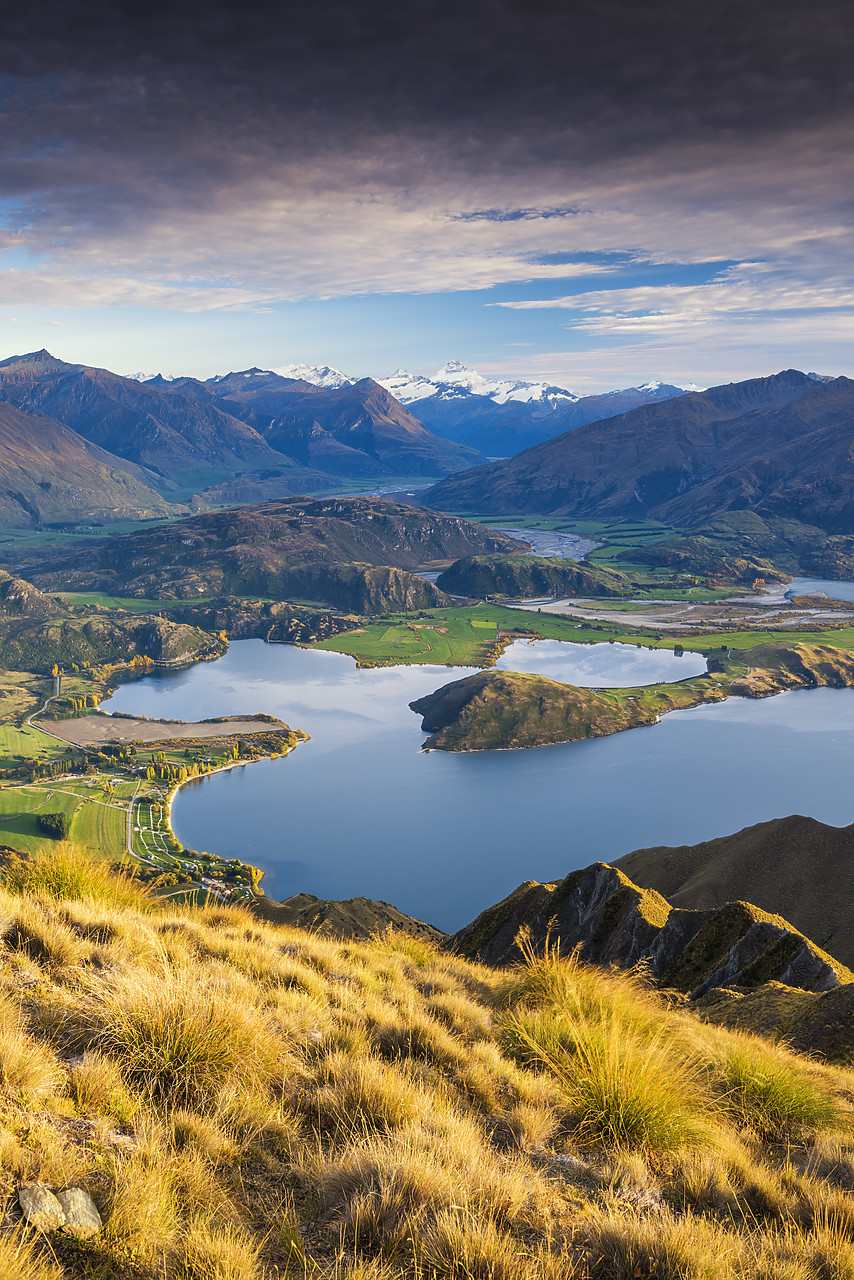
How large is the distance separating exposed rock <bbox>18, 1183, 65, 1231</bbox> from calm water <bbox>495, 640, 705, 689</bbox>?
154 meters

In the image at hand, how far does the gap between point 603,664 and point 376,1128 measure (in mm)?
176010

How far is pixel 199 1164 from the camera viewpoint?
5125 millimetres

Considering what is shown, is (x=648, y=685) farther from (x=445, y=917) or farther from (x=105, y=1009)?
(x=105, y=1009)

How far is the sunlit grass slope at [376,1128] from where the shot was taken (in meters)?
4.63

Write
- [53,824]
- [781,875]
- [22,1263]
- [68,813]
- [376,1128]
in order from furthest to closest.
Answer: [68,813]
[53,824]
[781,875]
[376,1128]
[22,1263]

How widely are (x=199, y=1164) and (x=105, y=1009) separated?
203 cm

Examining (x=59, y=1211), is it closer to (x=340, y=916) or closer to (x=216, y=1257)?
(x=216, y=1257)

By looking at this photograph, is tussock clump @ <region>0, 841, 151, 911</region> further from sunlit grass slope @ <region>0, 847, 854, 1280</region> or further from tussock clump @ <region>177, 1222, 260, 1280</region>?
tussock clump @ <region>177, 1222, 260, 1280</region>

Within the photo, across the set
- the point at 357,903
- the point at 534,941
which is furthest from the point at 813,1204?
the point at 357,903

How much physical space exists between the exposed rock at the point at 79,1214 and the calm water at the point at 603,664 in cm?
15397

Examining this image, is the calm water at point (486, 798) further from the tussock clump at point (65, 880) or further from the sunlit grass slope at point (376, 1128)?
the sunlit grass slope at point (376, 1128)

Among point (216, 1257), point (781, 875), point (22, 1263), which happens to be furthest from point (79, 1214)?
point (781, 875)

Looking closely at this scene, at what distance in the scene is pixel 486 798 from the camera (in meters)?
109

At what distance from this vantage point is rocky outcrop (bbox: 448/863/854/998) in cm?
1784
